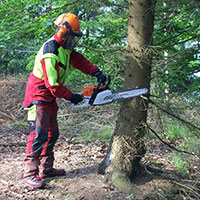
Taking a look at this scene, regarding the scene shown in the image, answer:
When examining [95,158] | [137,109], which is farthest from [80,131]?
[137,109]

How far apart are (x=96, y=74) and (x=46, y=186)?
169 centimetres

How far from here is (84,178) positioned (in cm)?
328

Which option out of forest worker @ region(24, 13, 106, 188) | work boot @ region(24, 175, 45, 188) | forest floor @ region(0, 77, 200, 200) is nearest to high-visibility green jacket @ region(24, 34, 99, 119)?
forest worker @ region(24, 13, 106, 188)

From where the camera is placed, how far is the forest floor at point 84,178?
9.53 ft

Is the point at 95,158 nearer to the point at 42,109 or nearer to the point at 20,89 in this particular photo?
the point at 42,109

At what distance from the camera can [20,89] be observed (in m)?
9.62

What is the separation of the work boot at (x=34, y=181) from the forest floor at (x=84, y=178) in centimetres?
6

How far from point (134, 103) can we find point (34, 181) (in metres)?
1.69

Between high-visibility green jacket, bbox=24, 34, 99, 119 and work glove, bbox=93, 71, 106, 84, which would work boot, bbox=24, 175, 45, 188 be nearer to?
high-visibility green jacket, bbox=24, 34, 99, 119

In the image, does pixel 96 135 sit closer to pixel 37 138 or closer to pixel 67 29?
pixel 37 138

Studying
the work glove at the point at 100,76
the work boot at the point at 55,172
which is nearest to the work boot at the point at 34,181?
the work boot at the point at 55,172

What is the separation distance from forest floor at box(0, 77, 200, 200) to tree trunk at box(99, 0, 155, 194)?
0.22m

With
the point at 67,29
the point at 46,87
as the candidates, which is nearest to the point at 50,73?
the point at 46,87

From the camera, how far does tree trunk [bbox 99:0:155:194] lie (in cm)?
310
